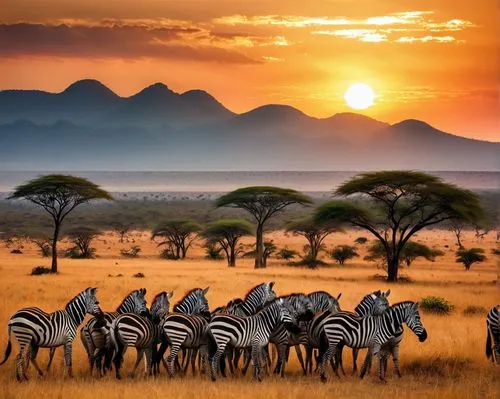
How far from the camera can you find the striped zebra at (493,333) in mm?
15555

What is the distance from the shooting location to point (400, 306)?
14.5 m

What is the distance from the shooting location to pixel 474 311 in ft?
84.9

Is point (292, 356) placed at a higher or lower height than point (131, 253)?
lower

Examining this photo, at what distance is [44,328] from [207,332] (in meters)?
2.54

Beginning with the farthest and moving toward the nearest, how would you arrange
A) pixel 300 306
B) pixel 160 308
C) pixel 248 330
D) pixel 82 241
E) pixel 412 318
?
1. pixel 82 241
2. pixel 300 306
3. pixel 160 308
4. pixel 412 318
5. pixel 248 330

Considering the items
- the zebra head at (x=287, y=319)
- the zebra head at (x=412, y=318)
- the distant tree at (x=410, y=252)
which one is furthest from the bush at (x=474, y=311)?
the distant tree at (x=410, y=252)

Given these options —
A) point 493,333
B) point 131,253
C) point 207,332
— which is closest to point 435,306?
point 493,333

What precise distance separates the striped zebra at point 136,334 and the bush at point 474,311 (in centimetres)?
1330

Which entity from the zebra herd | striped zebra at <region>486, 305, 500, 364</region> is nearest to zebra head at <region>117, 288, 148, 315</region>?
the zebra herd

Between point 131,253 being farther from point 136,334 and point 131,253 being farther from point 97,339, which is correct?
point 136,334

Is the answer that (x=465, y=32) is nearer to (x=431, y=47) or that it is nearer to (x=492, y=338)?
(x=431, y=47)

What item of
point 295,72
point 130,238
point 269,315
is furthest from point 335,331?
point 130,238

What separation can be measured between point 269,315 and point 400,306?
2171 mm

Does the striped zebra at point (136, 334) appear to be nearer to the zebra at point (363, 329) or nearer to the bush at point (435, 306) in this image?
the zebra at point (363, 329)
